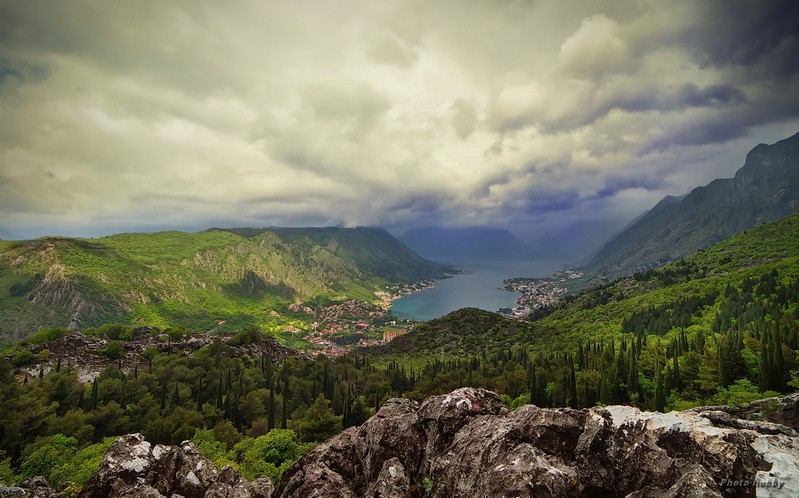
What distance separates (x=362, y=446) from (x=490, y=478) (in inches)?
365

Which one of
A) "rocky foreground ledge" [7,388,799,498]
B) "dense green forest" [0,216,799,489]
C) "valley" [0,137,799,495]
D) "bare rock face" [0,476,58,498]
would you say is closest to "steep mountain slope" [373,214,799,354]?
"valley" [0,137,799,495]

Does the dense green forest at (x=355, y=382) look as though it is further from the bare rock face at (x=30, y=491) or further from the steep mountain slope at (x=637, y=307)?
the bare rock face at (x=30, y=491)

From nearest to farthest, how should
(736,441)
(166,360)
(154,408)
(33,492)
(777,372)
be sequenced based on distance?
1. (736,441)
2. (33,492)
3. (777,372)
4. (154,408)
5. (166,360)

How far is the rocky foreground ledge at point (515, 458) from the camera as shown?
12.0m

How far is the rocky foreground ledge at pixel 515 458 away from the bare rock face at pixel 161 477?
7 centimetres

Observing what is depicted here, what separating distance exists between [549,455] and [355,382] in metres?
89.0

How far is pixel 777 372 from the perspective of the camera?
3997 cm

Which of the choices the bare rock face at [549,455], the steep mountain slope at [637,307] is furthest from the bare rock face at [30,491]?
the steep mountain slope at [637,307]

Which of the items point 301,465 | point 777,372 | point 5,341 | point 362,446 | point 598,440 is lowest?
point 5,341

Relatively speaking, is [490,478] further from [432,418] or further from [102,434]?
[102,434]

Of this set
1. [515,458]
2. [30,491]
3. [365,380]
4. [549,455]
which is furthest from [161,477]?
[365,380]

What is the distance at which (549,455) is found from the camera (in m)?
14.8

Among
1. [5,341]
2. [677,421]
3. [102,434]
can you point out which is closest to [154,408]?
[102,434]

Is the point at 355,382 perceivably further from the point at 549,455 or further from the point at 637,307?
the point at 637,307
